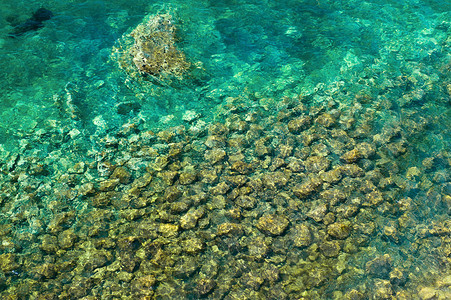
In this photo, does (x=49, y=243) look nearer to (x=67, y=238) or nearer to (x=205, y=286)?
(x=67, y=238)

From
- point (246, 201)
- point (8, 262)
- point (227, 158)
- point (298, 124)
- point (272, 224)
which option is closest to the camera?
point (8, 262)

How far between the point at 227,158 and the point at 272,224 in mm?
1656

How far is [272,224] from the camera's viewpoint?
568 cm

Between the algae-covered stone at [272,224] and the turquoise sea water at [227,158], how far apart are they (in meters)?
0.03

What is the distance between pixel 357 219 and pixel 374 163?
139 cm

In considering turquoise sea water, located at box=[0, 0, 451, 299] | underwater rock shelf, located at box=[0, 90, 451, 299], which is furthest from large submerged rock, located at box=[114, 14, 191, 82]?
underwater rock shelf, located at box=[0, 90, 451, 299]

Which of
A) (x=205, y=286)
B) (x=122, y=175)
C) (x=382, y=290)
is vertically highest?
(x=122, y=175)

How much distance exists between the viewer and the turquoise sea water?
17.2ft

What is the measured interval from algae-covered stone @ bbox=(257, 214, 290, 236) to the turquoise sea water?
0.03m

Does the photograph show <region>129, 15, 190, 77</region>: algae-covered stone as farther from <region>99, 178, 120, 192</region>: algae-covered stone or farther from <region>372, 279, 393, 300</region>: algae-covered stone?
<region>372, 279, 393, 300</region>: algae-covered stone

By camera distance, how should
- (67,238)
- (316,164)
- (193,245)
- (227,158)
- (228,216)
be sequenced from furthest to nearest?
(227,158), (316,164), (228,216), (67,238), (193,245)

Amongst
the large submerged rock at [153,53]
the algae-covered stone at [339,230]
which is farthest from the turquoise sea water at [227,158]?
the large submerged rock at [153,53]

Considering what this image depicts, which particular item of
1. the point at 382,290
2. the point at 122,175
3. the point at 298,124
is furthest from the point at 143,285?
the point at 298,124

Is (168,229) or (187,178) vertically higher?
(187,178)
